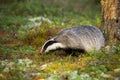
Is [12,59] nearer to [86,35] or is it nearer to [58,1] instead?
[86,35]

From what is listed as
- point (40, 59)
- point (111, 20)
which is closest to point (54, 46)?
point (40, 59)

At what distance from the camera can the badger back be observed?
25.7 feet

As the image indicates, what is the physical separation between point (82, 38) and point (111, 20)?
1060 mm

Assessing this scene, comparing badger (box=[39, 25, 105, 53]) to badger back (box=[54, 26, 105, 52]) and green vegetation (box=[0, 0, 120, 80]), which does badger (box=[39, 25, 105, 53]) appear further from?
green vegetation (box=[0, 0, 120, 80])

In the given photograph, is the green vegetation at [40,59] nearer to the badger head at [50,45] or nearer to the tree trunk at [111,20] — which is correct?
the badger head at [50,45]

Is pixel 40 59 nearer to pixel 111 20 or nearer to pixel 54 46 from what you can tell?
pixel 54 46

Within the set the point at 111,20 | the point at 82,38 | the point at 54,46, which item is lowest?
the point at 54,46

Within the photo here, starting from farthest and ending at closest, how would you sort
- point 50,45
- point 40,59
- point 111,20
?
1. point 111,20
2. point 40,59
3. point 50,45

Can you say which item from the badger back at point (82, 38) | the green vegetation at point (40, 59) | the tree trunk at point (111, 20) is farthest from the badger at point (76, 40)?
the tree trunk at point (111, 20)

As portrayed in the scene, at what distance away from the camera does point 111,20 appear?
8.74m

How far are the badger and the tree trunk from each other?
15.7 inches

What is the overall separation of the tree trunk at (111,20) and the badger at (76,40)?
40cm

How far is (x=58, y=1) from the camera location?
17109mm

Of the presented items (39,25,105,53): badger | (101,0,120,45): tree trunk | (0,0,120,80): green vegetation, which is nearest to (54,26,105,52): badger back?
(39,25,105,53): badger
